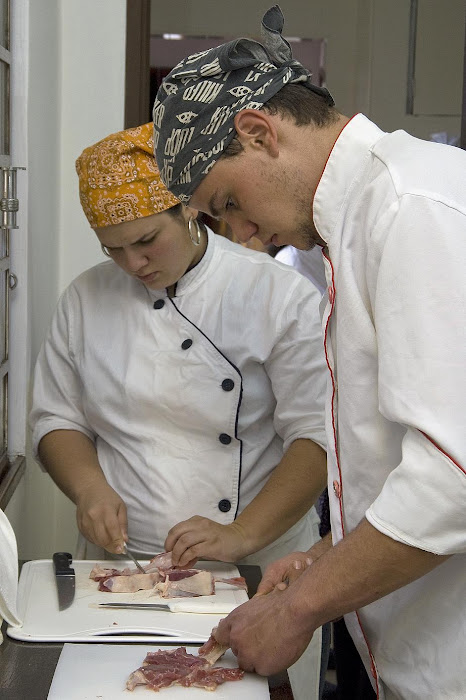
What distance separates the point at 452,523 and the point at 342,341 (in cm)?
28

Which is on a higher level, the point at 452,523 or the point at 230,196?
the point at 230,196

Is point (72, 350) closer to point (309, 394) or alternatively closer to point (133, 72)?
point (309, 394)

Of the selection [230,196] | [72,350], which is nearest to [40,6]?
[72,350]

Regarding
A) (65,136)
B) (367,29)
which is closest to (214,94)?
(65,136)

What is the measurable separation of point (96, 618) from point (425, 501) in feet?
2.08

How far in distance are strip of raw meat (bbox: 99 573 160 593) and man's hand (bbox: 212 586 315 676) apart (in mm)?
Result: 362

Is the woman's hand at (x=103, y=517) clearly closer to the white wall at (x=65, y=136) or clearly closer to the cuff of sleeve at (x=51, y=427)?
the cuff of sleeve at (x=51, y=427)

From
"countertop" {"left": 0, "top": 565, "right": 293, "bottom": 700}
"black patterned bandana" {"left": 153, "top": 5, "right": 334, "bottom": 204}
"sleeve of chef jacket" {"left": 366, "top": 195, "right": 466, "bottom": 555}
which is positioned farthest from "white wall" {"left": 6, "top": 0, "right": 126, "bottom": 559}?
"sleeve of chef jacket" {"left": 366, "top": 195, "right": 466, "bottom": 555}

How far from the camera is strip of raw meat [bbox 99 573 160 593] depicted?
1.61m

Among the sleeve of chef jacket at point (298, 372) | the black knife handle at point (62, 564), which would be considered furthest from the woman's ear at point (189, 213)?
the black knife handle at point (62, 564)

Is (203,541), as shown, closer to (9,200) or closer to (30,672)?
(30,672)

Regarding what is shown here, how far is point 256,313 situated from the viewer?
1.93m

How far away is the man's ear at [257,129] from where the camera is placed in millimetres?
1226

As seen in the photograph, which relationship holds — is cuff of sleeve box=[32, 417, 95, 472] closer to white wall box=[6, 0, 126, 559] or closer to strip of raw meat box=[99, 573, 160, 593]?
strip of raw meat box=[99, 573, 160, 593]
